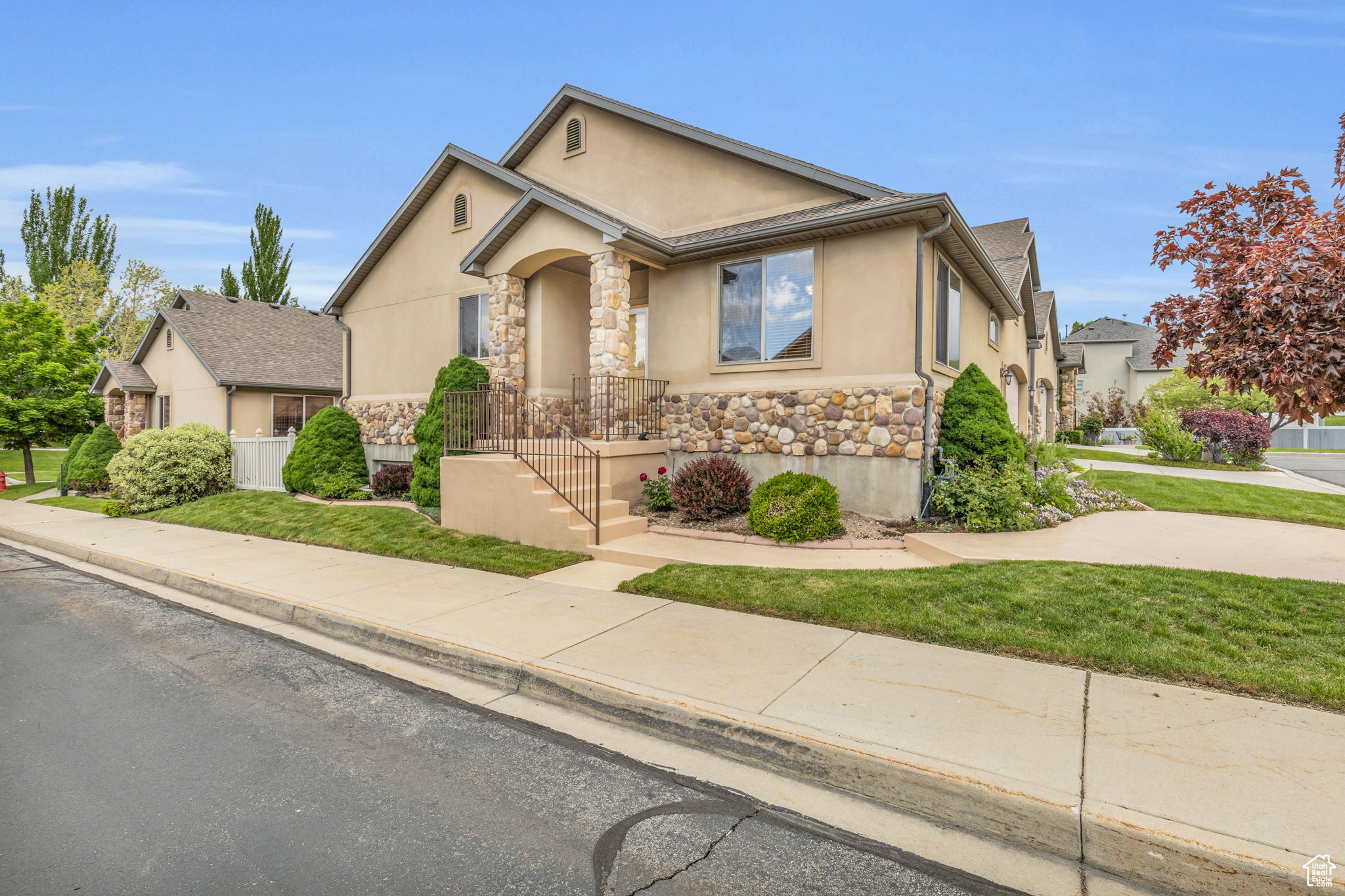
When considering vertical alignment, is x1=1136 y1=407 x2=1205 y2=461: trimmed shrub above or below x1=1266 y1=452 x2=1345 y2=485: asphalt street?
above

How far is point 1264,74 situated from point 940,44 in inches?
234

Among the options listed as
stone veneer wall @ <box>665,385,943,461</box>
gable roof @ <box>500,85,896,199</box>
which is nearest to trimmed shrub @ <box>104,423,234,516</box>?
gable roof @ <box>500,85,896,199</box>

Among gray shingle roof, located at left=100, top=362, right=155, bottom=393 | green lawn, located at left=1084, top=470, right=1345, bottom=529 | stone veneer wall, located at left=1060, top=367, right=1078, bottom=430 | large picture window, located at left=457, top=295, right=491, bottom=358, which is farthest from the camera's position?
stone veneer wall, located at left=1060, top=367, right=1078, bottom=430

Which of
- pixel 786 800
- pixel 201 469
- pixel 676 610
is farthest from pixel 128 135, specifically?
pixel 786 800

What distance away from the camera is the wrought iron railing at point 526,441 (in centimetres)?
932

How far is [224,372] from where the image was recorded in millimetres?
19438

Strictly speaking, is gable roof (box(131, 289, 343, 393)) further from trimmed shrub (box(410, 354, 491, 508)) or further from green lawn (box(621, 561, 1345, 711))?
green lawn (box(621, 561, 1345, 711))

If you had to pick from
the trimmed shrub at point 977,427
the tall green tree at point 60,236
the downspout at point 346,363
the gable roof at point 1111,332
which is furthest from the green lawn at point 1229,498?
the tall green tree at point 60,236

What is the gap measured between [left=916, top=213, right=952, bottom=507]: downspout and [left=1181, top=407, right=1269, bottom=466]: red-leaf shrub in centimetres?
1419

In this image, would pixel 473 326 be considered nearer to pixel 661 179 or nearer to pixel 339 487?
pixel 339 487

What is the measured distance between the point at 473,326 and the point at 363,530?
5459 millimetres

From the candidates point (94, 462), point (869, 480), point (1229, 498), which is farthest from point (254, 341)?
point (1229, 498)

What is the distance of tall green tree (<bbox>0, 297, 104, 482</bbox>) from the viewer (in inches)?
811

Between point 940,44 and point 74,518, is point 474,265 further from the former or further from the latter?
point 940,44
